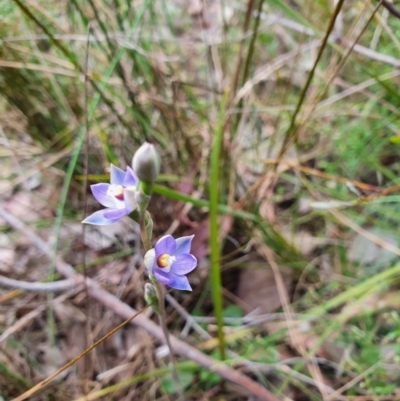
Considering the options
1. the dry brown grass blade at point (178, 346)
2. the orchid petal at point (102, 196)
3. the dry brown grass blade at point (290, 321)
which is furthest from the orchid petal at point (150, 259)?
the dry brown grass blade at point (290, 321)

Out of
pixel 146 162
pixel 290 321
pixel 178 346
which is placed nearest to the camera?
pixel 146 162

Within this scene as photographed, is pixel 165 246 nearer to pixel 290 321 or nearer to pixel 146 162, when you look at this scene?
pixel 146 162

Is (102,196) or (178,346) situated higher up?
(102,196)

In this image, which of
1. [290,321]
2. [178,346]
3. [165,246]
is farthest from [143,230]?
[290,321]

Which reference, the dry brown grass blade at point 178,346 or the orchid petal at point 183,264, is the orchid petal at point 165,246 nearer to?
the orchid petal at point 183,264

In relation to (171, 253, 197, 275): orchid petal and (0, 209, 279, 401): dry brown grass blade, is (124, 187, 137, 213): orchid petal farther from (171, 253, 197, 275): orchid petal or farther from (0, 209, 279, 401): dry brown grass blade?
(0, 209, 279, 401): dry brown grass blade

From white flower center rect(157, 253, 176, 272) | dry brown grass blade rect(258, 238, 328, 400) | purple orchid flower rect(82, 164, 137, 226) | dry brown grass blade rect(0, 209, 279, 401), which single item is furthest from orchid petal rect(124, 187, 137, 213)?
dry brown grass blade rect(258, 238, 328, 400)
